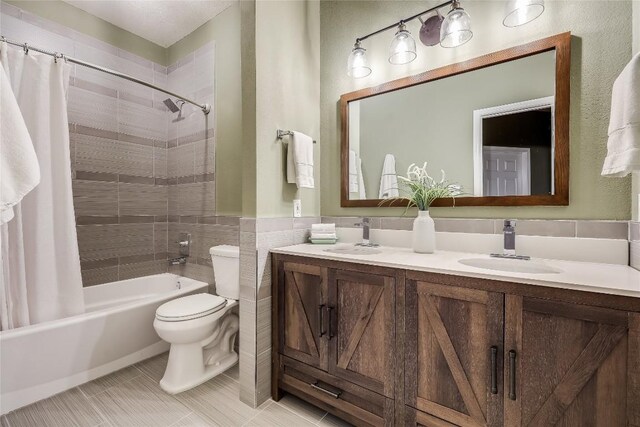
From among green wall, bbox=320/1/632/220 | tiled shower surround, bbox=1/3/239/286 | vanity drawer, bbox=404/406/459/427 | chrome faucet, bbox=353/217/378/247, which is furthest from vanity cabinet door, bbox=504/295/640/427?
tiled shower surround, bbox=1/3/239/286

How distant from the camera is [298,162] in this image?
1.73 metres

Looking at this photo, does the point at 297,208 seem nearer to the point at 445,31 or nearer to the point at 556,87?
the point at 445,31

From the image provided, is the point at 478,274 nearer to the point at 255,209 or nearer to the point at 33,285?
the point at 255,209

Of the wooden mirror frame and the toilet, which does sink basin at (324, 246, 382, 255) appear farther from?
the toilet

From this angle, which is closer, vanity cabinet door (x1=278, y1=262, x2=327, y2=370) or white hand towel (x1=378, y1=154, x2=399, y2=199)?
vanity cabinet door (x1=278, y1=262, x2=327, y2=370)

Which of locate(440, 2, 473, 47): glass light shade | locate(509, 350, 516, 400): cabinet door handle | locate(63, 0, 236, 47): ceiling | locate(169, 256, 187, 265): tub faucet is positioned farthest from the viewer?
locate(169, 256, 187, 265): tub faucet

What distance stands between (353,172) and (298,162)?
17.2 inches

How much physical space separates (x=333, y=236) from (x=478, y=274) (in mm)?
961

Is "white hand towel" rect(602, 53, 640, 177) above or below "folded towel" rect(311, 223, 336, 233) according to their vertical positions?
above

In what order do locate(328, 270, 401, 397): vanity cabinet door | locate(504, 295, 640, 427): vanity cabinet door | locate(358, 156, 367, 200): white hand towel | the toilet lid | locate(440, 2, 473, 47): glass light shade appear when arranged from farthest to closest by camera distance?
locate(358, 156, 367, 200): white hand towel, the toilet lid, locate(440, 2, 473, 47): glass light shade, locate(328, 270, 401, 397): vanity cabinet door, locate(504, 295, 640, 427): vanity cabinet door

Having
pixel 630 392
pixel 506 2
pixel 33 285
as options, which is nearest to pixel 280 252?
pixel 630 392

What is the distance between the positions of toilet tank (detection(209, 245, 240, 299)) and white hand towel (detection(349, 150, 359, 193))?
3.05 ft

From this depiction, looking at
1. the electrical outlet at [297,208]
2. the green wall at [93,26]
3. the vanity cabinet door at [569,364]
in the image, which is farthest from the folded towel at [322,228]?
the green wall at [93,26]

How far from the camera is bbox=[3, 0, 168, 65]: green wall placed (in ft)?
6.78
